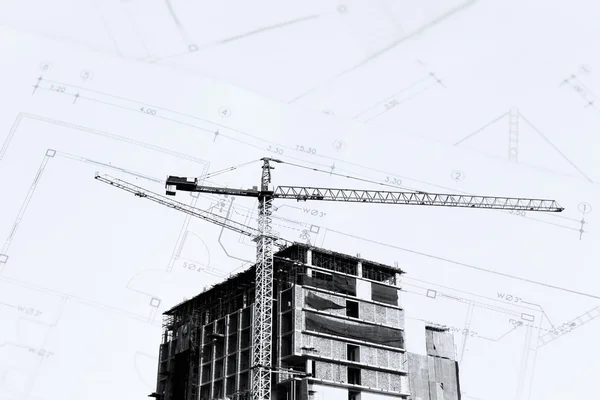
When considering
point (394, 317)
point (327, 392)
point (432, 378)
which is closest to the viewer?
point (327, 392)

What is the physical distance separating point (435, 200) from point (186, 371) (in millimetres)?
30467

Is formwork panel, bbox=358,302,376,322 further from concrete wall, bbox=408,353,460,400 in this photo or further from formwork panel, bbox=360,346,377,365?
concrete wall, bbox=408,353,460,400

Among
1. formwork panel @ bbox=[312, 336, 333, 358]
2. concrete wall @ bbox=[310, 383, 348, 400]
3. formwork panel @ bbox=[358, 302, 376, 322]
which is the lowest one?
concrete wall @ bbox=[310, 383, 348, 400]

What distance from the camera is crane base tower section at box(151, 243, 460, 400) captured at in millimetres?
58094

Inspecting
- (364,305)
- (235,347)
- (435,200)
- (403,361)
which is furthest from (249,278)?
(435,200)

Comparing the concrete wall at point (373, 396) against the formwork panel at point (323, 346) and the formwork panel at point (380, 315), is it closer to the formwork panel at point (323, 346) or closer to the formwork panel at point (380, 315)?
the formwork panel at point (323, 346)

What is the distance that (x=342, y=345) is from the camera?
59.8m

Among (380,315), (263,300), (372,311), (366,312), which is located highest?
(372,311)

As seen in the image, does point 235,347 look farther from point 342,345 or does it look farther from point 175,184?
point 175,184

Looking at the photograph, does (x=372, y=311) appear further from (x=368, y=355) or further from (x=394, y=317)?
(x=368, y=355)

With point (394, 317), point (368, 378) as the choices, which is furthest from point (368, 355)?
point (394, 317)

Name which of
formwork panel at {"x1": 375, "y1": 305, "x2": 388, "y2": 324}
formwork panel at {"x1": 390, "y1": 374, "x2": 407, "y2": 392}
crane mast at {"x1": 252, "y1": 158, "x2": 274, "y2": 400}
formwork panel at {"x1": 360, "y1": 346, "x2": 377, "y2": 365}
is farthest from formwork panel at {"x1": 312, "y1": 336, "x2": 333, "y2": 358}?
formwork panel at {"x1": 390, "y1": 374, "x2": 407, "y2": 392}

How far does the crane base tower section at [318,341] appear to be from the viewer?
191ft

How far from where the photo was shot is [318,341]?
58.5m
